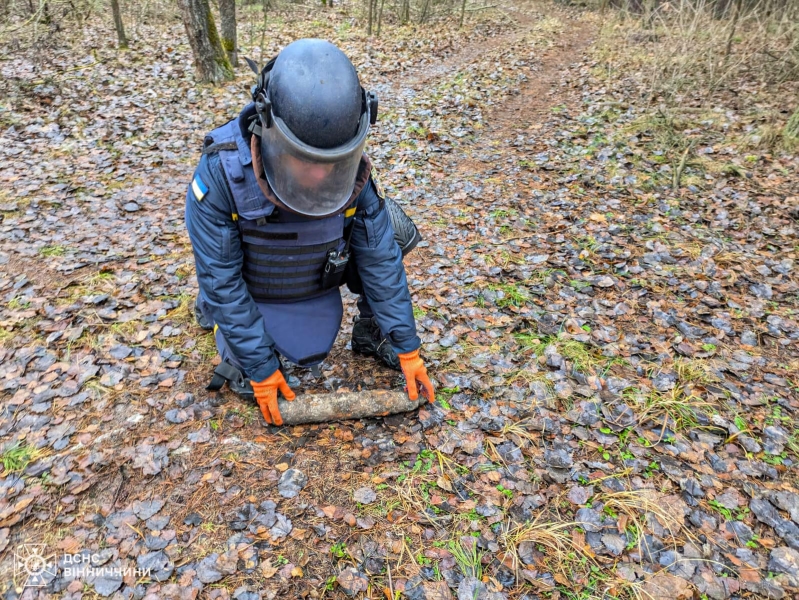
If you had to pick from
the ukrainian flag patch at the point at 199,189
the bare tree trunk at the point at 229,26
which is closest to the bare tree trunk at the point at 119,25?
the bare tree trunk at the point at 229,26

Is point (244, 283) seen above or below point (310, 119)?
below

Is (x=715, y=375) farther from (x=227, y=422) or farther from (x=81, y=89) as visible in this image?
(x=81, y=89)

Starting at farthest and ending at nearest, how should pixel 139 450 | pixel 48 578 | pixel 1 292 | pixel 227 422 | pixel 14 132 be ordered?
pixel 14 132
pixel 1 292
pixel 227 422
pixel 139 450
pixel 48 578

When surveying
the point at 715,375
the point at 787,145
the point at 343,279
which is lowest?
the point at 715,375

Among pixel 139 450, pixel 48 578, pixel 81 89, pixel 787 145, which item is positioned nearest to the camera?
pixel 48 578

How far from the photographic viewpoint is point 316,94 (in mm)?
1804

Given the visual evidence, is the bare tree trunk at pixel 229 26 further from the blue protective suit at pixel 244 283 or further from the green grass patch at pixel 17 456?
the green grass patch at pixel 17 456

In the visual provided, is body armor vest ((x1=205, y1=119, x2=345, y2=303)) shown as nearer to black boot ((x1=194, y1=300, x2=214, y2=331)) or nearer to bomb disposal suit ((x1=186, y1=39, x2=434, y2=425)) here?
bomb disposal suit ((x1=186, y1=39, x2=434, y2=425))

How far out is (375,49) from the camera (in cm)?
1107

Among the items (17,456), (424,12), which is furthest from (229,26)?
(17,456)

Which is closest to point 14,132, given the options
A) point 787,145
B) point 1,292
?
point 1,292

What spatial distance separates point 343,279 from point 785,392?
3.04m

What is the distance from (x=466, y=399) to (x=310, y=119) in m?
2.04

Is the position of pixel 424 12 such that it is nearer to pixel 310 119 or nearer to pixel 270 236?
pixel 270 236
